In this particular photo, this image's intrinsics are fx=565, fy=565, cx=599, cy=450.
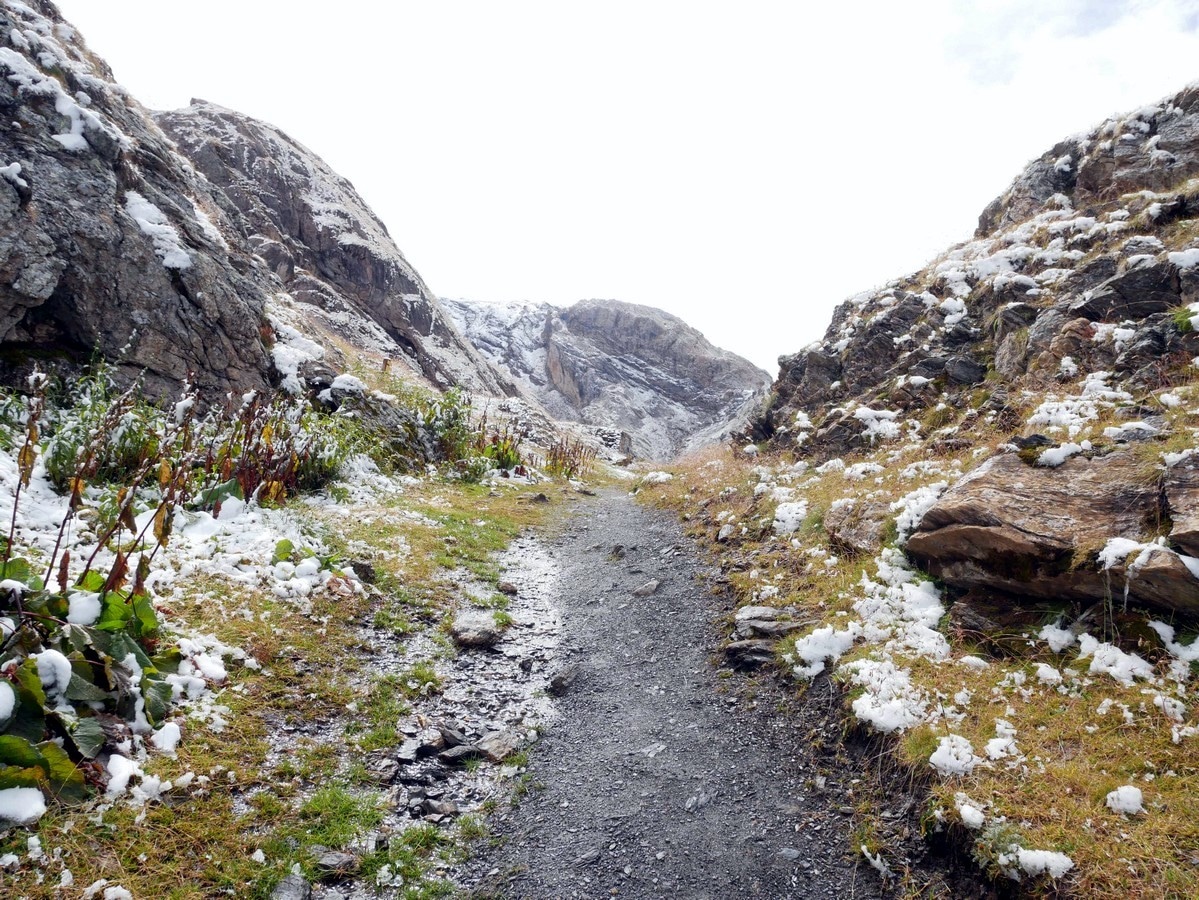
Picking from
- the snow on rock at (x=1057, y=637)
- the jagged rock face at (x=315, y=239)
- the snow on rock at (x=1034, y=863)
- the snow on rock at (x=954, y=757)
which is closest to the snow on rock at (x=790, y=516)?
the snow on rock at (x=1057, y=637)

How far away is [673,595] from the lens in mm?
10344

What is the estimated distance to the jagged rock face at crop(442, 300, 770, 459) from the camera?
99.3m

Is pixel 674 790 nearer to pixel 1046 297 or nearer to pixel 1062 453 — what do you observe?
pixel 1062 453

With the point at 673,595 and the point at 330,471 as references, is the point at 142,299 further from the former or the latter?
the point at 673,595

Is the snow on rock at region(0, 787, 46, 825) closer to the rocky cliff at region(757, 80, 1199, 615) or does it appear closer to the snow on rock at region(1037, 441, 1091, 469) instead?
the rocky cliff at region(757, 80, 1199, 615)

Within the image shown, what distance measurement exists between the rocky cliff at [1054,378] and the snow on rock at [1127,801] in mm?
2225

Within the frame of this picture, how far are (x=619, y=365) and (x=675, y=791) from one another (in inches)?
4294

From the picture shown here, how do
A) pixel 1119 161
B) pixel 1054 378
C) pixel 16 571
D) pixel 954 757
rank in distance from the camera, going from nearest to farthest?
pixel 16 571 → pixel 954 757 → pixel 1054 378 → pixel 1119 161

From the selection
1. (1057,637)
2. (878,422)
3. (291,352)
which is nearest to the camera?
(1057,637)

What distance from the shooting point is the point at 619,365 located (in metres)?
113

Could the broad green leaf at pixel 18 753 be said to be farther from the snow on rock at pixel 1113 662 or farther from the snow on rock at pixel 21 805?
the snow on rock at pixel 1113 662

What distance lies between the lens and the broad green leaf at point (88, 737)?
398cm

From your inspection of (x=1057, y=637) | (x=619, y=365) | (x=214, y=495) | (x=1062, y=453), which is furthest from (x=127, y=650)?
(x=619, y=365)

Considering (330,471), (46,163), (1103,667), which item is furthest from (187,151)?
(1103,667)
